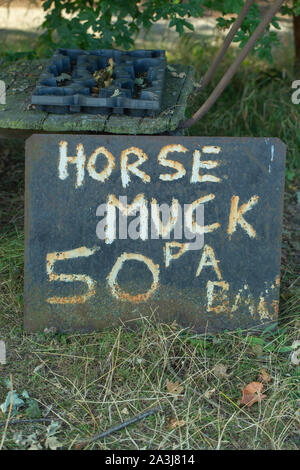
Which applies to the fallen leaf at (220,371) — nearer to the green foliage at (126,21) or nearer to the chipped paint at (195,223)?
the chipped paint at (195,223)

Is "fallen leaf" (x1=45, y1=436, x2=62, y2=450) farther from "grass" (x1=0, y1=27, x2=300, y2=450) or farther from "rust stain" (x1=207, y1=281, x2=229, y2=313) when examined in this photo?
"rust stain" (x1=207, y1=281, x2=229, y2=313)

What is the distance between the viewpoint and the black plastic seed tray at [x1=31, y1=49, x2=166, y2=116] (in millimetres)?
2729

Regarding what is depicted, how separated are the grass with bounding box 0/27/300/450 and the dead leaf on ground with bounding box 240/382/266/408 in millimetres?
24

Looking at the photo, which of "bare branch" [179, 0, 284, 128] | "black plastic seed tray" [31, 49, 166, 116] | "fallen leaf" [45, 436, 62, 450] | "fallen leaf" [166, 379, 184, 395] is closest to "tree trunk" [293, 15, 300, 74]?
"black plastic seed tray" [31, 49, 166, 116]

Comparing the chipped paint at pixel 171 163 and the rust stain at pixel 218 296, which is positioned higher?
the chipped paint at pixel 171 163

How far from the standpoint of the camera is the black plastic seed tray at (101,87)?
273 cm

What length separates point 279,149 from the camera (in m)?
2.55

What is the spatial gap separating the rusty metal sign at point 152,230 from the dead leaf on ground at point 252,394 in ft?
1.08

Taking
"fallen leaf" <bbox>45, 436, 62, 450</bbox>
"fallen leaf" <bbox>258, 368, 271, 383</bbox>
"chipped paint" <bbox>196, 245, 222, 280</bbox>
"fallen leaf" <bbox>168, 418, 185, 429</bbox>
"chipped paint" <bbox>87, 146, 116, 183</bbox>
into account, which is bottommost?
"fallen leaf" <bbox>45, 436, 62, 450</bbox>

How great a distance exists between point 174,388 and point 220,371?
196 millimetres

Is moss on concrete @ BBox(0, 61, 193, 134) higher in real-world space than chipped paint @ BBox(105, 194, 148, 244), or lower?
higher

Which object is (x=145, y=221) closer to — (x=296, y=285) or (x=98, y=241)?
(x=98, y=241)

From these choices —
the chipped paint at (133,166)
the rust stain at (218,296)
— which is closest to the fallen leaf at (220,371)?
the rust stain at (218,296)
